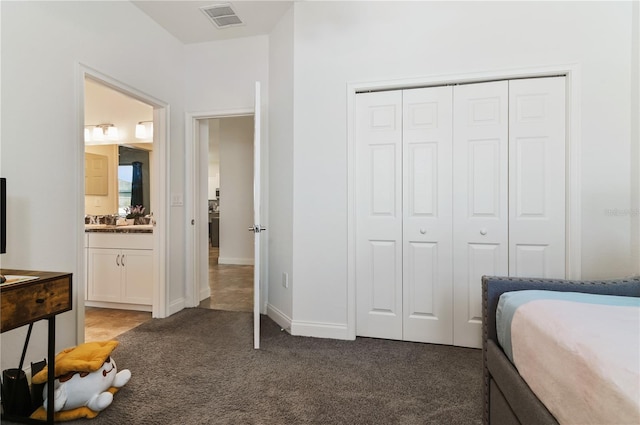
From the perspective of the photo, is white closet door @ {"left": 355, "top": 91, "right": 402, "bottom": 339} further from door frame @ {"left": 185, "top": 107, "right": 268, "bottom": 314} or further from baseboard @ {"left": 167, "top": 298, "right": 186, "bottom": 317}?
baseboard @ {"left": 167, "top": 298, "right": 186, "bottom": 317}

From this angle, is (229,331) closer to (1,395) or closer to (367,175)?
(1,395)

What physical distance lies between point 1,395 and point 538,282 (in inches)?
106

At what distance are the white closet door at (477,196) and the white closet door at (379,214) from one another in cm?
44

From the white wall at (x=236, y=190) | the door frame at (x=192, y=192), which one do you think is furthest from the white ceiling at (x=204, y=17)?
the white wall at (x=236, y=190)

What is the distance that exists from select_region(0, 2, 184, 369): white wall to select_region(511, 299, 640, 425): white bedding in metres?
2.59

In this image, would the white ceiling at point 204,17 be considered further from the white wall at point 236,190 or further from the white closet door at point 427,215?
the white wall at point 236,190

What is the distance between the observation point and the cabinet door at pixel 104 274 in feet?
10.9

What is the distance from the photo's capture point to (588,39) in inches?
87.4

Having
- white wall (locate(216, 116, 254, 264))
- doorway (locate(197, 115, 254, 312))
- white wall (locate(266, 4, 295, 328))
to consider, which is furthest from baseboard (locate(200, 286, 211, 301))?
white wall (locate(216, 116, 254, 264))

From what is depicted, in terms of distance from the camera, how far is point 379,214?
2.60 metres

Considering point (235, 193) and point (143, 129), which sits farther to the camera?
point (235, 193)

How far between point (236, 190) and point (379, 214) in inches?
161

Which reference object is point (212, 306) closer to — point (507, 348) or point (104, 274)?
point (104, 274)

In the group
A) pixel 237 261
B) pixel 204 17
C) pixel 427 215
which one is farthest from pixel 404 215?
pixel 237 261
